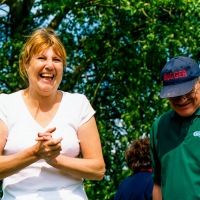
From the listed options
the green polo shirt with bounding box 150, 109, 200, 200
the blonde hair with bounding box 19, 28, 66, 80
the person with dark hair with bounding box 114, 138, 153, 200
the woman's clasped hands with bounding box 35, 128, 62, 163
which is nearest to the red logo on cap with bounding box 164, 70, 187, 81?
the green polo shirt with bounding box 150, 109, 200, 200

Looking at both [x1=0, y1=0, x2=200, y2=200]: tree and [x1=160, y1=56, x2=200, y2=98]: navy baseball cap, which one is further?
[x1=0, y1=0, x2=200, y2=200]: tree

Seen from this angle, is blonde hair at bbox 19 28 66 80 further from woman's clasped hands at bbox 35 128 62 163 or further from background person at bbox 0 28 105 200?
woman's clasped hands at bbox 35 128 62 163

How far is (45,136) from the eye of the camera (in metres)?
3.19

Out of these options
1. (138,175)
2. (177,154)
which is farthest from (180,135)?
(138,175)

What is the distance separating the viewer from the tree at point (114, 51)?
11773 millimetres

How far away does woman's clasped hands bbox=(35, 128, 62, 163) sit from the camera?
3184 millimetres

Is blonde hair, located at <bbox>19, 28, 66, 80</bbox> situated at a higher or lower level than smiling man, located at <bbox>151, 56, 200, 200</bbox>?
higher

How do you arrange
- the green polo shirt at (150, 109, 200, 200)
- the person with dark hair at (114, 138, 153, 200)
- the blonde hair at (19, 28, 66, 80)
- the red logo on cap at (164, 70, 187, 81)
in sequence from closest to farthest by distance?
the blonde hair at (19, 28, 66, 80)
the green polo shirt at (150, 109, 200, 200)
the red logo on cap at (164, 70, 187, 81)
the person with dark hair at (114, 138, 153, 200)

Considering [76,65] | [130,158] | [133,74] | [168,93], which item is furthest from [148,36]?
[168,93]

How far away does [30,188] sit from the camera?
3350 millimetres

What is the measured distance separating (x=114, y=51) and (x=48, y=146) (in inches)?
372

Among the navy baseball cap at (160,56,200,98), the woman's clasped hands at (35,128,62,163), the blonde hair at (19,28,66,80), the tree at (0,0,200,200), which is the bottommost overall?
the woman's clasped hands at (35,128,62,163)

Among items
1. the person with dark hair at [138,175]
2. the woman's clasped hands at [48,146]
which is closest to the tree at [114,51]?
the person with dark hair at [138,175]

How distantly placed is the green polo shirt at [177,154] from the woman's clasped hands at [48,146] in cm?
86
